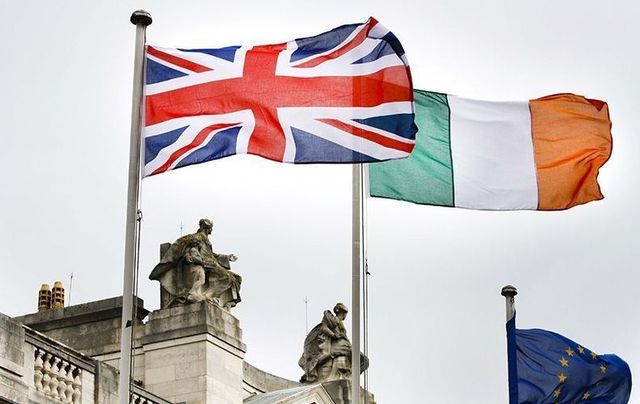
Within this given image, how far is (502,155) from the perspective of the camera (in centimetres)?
3419

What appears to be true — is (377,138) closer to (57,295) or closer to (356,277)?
(356,277)

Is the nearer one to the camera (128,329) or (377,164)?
(128,329)

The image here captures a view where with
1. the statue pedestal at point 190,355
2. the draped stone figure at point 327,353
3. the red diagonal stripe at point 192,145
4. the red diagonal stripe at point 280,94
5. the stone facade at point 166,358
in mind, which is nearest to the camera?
the red diagonal stripe at point 192,145

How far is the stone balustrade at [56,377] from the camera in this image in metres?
34.7

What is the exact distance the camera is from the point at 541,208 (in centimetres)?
3397

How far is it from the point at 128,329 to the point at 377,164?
505 cm

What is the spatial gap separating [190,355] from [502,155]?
8833 mm

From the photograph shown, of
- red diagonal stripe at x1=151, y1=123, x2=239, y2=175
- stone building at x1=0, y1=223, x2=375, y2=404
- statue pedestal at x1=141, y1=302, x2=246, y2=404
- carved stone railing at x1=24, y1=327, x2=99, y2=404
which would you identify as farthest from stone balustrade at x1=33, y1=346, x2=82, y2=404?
red diagonal stripe at x1=151, y1=123, x2=239, y2=175

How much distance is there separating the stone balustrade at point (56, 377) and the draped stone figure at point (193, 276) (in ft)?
19.1

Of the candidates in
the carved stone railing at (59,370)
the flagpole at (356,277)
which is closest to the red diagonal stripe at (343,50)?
the flagpole at (356,277)

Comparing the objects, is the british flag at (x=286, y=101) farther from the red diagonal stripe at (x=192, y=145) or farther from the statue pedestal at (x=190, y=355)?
the statue pedestal at (x=190, y=355)

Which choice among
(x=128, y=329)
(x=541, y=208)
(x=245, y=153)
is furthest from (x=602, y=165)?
(x=128, y=329)

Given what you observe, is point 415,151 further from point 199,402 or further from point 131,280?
point 199,402

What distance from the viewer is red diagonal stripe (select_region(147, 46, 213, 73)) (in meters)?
31.7
